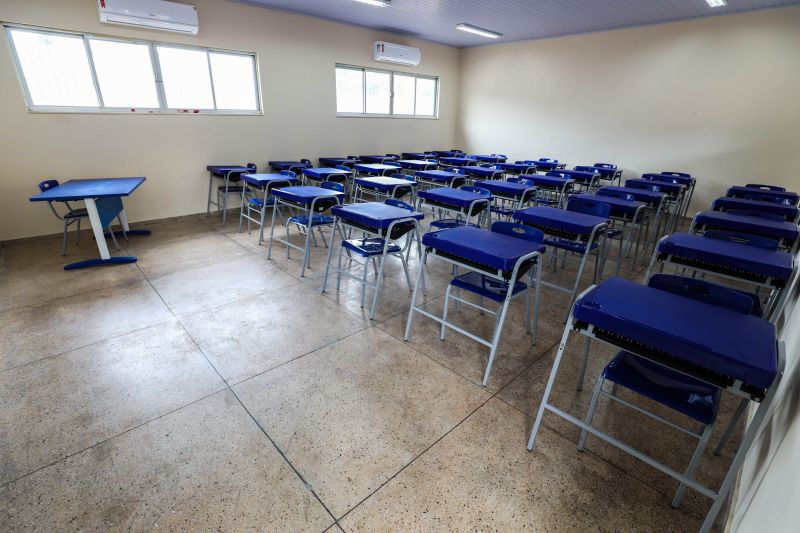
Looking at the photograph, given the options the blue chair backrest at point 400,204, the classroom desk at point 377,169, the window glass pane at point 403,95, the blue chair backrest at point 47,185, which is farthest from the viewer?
the window glass pane at point 403,95

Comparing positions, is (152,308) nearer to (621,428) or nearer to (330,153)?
(621,428)

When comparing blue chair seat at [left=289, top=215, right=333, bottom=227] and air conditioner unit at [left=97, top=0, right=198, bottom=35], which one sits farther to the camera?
air conditioner unit at [left=97, top=0, right=198, bottom=35]

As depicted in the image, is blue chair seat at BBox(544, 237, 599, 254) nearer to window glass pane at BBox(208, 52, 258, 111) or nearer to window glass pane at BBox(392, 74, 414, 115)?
window glass pane at BBox(208, 52, 258, 111)

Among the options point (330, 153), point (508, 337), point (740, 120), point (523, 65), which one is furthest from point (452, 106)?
point (508, 337)

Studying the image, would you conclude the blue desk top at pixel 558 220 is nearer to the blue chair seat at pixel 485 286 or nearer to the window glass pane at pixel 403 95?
the blue chair seat at pixel 485 286

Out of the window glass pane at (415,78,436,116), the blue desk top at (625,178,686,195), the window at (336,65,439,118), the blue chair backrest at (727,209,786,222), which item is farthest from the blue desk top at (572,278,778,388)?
the window glass pane at (415,78,436,116)

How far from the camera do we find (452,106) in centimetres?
1048

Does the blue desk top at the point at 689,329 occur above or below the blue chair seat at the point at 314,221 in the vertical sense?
above

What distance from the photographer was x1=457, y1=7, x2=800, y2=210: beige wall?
6.23 metres

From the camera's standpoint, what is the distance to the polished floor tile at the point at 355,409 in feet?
6.04

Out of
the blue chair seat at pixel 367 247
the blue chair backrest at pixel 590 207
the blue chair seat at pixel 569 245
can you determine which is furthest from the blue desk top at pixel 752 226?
the blue chair seat at pixel 367 247

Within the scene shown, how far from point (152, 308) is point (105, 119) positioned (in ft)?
12.1

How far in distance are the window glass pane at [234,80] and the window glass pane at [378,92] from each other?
275cm

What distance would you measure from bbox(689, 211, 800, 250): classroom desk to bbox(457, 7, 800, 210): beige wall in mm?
4661
